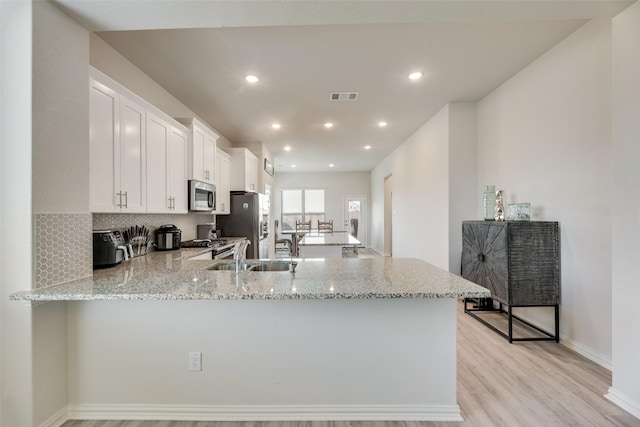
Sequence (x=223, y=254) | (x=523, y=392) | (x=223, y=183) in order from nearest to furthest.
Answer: (x=523, y=392), (x=223, y=254), (x=223, y=183)

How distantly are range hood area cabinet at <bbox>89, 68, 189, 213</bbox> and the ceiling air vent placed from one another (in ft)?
6.07

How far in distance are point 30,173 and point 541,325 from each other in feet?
13.9

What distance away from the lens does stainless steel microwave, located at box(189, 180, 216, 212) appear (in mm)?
3316

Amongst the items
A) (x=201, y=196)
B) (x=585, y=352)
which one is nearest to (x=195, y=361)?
(x=201, y=196)

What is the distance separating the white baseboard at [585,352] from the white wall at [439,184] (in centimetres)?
144

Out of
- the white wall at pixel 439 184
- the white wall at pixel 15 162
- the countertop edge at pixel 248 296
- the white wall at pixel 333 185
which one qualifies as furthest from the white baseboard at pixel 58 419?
the white wall at pixel 333 185

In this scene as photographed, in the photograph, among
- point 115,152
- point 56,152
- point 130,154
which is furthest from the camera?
point 130,154

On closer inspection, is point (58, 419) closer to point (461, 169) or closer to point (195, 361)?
point (195, 361)

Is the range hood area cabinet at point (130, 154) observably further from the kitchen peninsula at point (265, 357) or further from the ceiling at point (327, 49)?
the kitchen peninsula at point (265, 357)

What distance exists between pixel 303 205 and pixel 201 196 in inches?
270

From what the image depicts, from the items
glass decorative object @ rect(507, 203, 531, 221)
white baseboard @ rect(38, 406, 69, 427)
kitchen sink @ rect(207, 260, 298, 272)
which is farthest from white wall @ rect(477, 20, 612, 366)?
white baseboard @ rect(38, 406, 69, 427)

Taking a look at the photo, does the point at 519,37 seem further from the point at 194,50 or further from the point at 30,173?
the point at 30,173

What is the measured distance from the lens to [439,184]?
14.4 feet

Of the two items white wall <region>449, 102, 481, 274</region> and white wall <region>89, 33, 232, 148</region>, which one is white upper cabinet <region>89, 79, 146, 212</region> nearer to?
white wall <region>89, 33, 232, 148</region>
